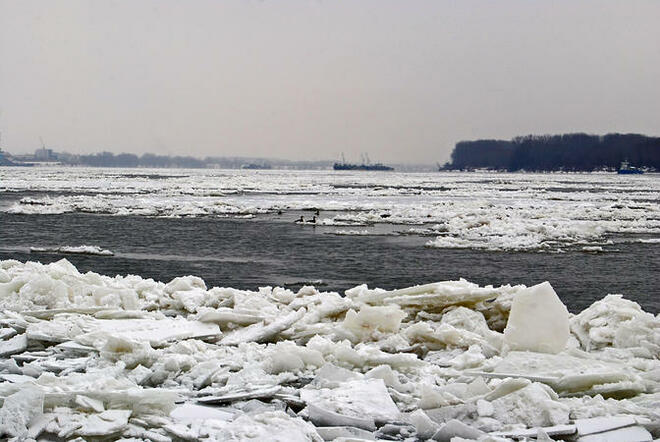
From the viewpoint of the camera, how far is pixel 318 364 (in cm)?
480

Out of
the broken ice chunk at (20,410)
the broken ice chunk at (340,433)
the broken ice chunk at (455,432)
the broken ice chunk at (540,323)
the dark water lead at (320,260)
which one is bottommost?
the dark water lead at (320,260)

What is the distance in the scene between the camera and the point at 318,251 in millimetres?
13766

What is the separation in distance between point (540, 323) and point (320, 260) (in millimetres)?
7716

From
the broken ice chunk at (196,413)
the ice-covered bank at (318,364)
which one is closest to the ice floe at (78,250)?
the ice-covered bank at (318,364)

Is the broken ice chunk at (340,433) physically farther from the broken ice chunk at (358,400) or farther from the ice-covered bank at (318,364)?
the broken ice chunk at (358,400)

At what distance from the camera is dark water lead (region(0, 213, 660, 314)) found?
10.4 m

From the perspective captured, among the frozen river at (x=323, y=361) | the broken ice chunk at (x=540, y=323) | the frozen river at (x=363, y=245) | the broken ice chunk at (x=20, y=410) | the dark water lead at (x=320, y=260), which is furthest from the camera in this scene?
the frozen river at (x=363, y=245)

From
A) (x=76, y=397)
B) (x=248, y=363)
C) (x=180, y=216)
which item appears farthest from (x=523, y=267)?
(x=180, y=216)

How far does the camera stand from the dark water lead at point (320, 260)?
10.4m

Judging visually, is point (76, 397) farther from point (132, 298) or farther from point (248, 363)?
point (132, 298)

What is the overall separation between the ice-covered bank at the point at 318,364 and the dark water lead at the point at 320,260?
3.20 metres

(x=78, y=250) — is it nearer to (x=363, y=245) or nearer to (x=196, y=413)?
(x=363, y=245)

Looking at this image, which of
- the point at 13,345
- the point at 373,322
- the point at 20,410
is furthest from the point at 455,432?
the point at 13,345

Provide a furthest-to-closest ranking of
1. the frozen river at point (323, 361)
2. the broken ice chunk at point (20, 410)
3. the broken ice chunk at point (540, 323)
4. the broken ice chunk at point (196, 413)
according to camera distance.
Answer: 1. the broken ice chunk at point (540, 323)
2. the broken ice chunk at point (196, 413)
3. the frozen river at point (323, 361)
4. the broken ice chunk at point (20, 410)
